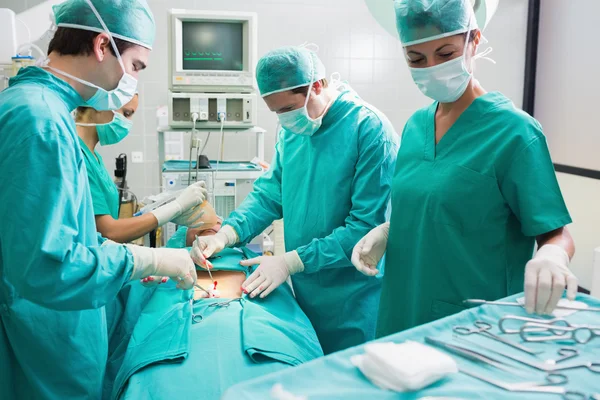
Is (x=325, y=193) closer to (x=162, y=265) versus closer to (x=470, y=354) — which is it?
(x=162, y=265)

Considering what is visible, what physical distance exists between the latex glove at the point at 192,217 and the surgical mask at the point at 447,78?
122cm

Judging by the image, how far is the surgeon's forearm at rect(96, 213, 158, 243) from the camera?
2.06 m

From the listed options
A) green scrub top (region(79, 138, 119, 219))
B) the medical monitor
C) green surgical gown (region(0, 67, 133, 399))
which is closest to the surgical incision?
green scrub top (region(79, 138, 119, 219))

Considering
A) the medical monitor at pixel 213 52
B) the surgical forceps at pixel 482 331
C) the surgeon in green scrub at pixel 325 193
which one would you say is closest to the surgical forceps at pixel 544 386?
the surgical forceps at pixel 482 331

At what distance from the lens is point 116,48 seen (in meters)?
1.37

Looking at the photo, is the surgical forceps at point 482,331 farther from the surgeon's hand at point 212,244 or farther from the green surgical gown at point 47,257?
the surgeon's hand at point 212,244

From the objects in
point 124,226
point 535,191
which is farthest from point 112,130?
point 535,191

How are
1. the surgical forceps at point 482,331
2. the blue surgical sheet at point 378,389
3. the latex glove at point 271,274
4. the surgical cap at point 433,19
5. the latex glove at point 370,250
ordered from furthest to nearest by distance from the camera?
the latex glove at point 271,274, the latex glove at point 370,250, the surgical cap at point 433,19, the surgical forceps at point 482,331, the blue surgical sheet at point 378,389

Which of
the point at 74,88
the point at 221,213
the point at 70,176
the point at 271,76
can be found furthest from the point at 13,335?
the point at 221,213

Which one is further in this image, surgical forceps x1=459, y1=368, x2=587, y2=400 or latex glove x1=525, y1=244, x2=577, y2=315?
latex glove x1=525, y1=244, x2=577, y2=315

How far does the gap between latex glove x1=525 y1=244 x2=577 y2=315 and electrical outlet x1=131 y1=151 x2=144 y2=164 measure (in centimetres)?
339

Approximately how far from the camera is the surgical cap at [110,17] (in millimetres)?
1320

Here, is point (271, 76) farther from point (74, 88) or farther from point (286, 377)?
point (286, 377)

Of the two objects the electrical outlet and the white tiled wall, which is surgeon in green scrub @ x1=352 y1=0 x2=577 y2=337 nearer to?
the white tiled wall
